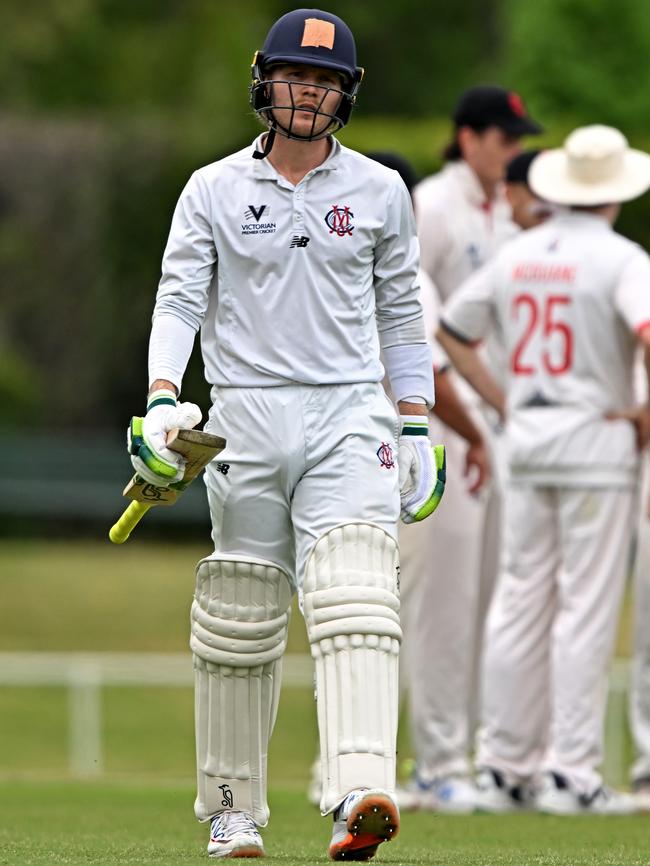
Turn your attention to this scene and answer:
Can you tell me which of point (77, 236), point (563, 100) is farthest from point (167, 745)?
point (563, 100)

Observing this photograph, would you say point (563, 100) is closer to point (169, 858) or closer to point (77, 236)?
point (77, 236)

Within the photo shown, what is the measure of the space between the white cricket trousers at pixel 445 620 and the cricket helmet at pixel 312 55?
286cm

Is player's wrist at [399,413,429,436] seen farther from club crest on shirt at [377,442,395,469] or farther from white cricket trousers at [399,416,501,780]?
white cricket trousers at [399,416,501,780]

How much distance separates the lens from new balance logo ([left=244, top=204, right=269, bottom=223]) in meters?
5.56

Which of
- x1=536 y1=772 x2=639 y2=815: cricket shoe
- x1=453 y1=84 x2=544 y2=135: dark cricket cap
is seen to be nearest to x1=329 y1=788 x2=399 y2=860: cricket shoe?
x1=536 y1=772 x2=639 y2=815: cricket shoe

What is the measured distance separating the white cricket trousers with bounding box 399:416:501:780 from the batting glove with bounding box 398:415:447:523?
2.58m

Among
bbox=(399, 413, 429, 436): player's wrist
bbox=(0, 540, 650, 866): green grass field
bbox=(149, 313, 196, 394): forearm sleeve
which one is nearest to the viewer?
bbox=(149, 313, 196, 394): forearm sleeve

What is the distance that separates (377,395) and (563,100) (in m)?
26.4

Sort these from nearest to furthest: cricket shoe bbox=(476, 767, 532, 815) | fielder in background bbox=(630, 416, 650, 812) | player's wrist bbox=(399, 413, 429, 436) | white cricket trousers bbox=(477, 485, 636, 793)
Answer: player's wrist bbox=(399, 413, 429, 436)
white cricket trousers bbox=(477, 485, 636, 793)
cricket shoe bbox=(476, 767, 532, 815)
fielder in background bbox=(630, 416, 650, 812)

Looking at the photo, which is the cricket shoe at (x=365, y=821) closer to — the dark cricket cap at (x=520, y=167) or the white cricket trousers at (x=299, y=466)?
the white cricket trousers at (x=299, y=466)

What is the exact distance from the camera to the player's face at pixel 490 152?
895 cm

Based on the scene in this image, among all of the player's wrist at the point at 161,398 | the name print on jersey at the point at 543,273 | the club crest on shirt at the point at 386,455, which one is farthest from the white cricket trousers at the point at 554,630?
the player's wrist at the point at 161,398

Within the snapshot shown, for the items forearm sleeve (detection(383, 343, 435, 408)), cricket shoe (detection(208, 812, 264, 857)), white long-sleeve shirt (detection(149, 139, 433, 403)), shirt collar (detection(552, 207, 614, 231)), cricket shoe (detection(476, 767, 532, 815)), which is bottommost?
cricket shoe (detection(476, 767, 532, 815))

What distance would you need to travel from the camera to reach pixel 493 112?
29.4 feet
